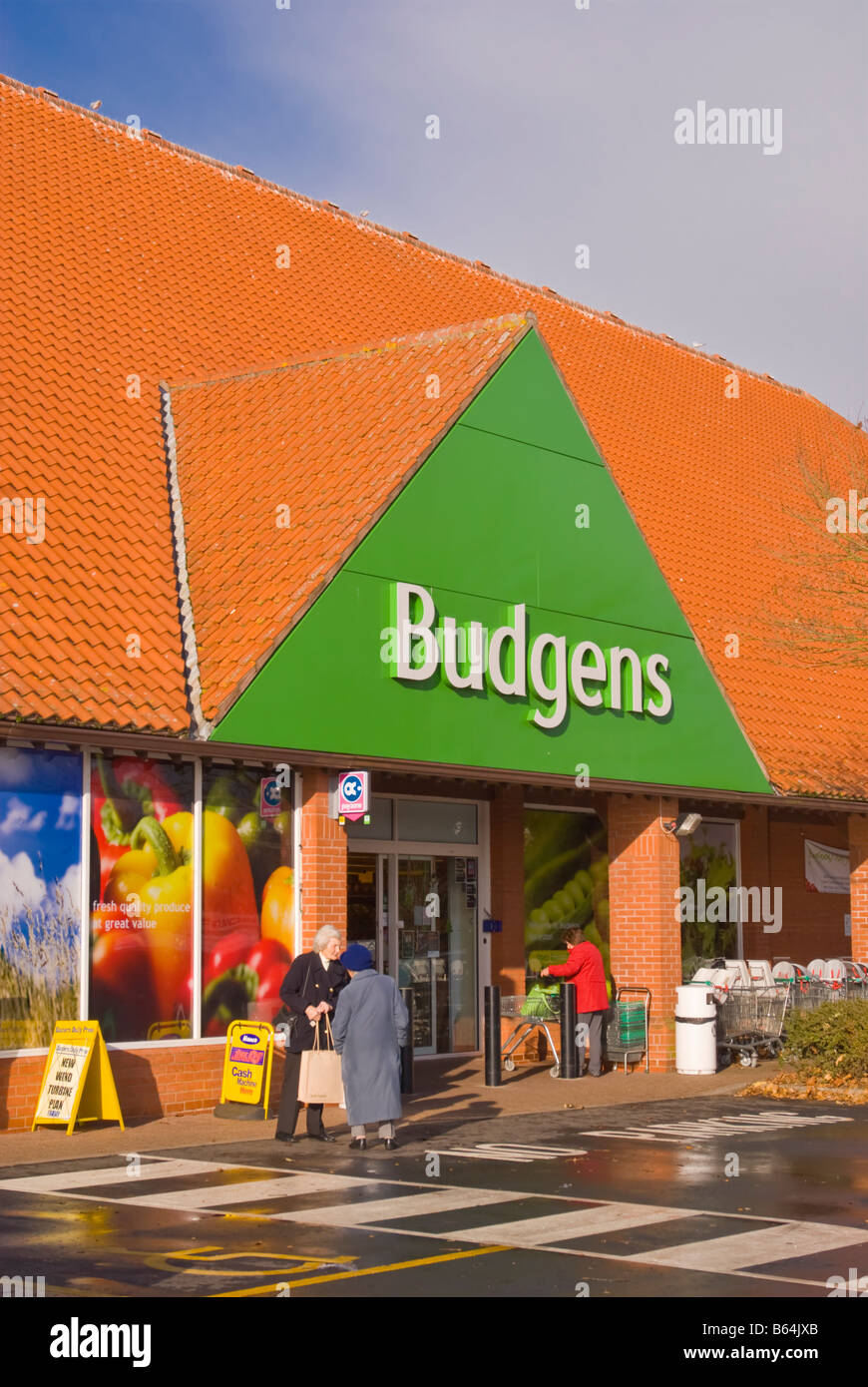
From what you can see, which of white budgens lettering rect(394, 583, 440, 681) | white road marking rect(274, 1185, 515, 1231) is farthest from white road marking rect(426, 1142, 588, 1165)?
white budgens lettering rect(394, 583, 440, 681)

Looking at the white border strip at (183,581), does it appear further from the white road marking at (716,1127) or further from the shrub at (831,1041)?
the shrub at (831,1041)

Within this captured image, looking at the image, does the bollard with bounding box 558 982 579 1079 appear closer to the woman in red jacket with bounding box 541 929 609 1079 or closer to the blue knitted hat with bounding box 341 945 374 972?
the woman in red jacket with bounding box 541 929 609 1079

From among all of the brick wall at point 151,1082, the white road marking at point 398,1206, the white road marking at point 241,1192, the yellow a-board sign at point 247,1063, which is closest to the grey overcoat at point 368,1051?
the white road marking at point 241,1192

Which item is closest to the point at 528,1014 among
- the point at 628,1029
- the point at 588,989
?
the point at 628,1029

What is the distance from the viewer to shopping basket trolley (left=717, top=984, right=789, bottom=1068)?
2103 centimetres

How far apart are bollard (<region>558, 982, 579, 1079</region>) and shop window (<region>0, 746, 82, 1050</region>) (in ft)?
20.7

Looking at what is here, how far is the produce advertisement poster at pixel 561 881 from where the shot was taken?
2269 cm

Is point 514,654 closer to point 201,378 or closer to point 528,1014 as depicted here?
point 528,1014

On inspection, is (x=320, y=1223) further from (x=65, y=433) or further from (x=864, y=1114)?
(x=65, y=433)

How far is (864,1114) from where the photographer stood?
16266mm

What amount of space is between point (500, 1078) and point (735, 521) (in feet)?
37.1

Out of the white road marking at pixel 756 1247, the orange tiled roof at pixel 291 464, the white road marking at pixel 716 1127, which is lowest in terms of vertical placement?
the white road marking at pixel 716 1127

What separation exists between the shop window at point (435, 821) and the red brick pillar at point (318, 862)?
400cm
